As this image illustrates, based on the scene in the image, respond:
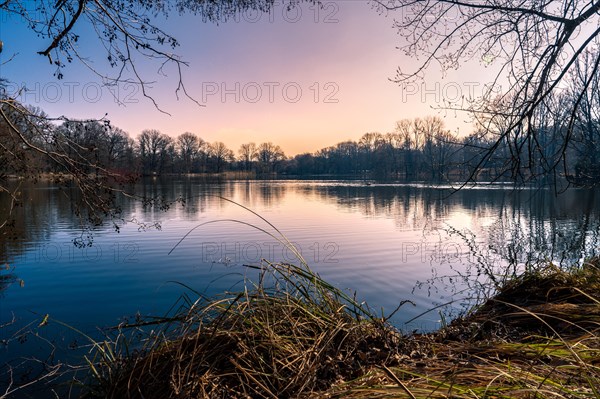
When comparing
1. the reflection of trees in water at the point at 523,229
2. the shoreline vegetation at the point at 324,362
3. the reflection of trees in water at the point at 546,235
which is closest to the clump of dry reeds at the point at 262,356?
the shoreline vegetation at the point at 324,362

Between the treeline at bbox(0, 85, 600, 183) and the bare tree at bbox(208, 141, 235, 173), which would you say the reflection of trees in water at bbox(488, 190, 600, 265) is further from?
the bare tree at bbox(208, 141, 235, 173)

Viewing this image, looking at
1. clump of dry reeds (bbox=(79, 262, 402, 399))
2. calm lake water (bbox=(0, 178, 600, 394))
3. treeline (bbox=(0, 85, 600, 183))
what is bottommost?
calm lake water (bbox=(0, 178, 600, 394))

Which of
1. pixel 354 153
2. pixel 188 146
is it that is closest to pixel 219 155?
pixel 188 146

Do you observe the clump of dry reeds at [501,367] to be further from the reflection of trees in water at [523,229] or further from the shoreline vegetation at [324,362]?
the reflection of trees in water at [523,229]

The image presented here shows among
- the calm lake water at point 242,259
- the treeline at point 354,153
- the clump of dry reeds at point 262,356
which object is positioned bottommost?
the calm lake water at point 242,259

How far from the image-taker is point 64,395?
13.5ft

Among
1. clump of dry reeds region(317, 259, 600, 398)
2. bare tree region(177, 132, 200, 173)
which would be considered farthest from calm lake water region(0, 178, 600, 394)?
bare tree region(177, 132, 200, 173)

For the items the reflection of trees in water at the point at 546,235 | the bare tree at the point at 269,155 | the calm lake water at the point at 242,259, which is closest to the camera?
the calm lake water at the point at 242,259

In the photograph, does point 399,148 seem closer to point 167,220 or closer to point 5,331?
point 167,220

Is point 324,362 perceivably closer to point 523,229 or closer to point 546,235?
point 546,235

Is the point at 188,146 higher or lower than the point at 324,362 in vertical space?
higher

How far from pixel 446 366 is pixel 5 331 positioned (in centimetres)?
755

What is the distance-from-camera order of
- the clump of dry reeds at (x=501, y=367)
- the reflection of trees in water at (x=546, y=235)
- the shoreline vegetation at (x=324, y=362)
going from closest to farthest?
1. the clump of dry reeds at (x=501, y=367)
2. the shoreline vegetation at (x=324, y=362)
3. the reflection of trees in water at (x=546, y=235)

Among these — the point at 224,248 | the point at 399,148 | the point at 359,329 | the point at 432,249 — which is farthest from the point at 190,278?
the point at 399,148
